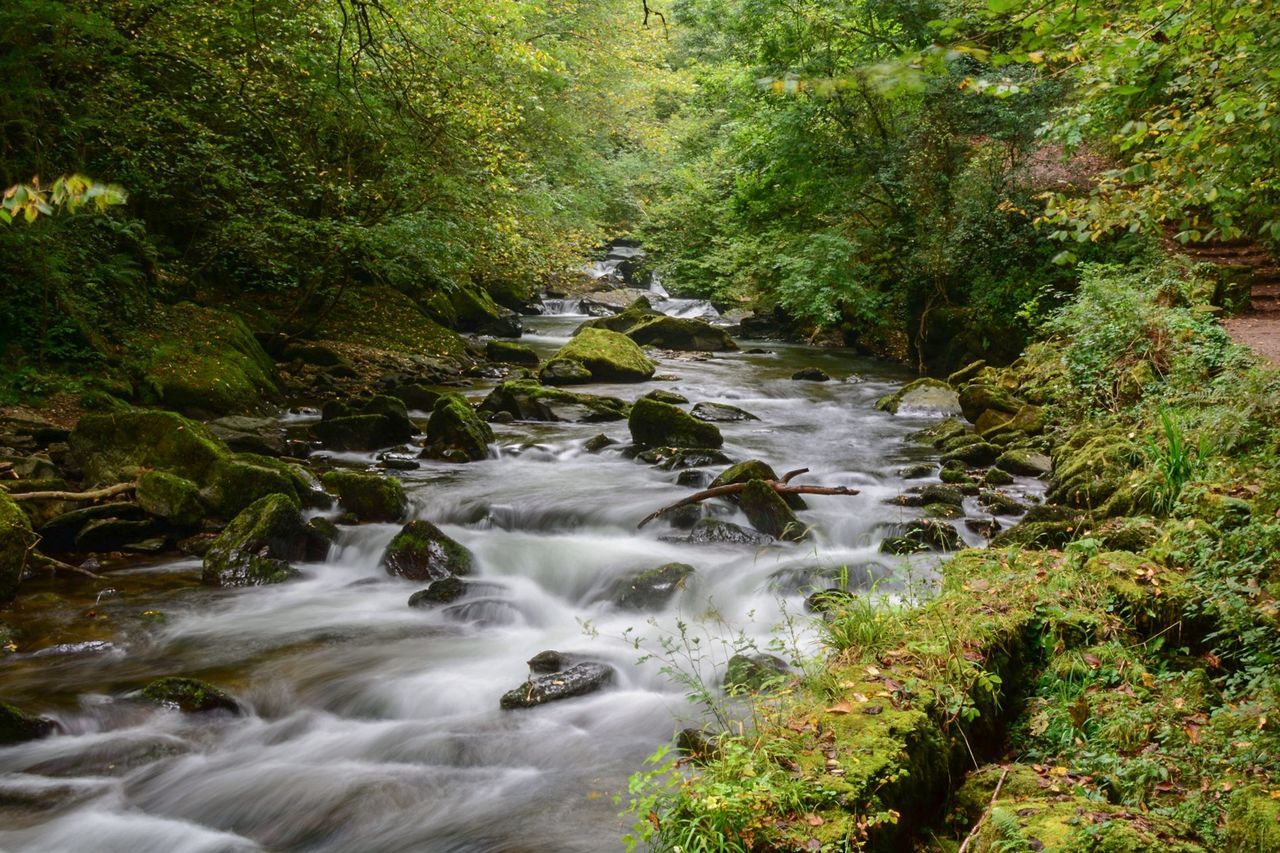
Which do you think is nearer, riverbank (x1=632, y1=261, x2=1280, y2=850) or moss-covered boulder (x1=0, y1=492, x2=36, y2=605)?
riverbank (x1=632, y1=261, x2=1280, y2=850)

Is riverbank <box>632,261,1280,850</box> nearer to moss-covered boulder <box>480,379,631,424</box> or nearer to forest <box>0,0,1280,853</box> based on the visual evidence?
forest <box>0,0,1280,853</box>

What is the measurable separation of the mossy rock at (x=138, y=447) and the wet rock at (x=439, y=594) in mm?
3005

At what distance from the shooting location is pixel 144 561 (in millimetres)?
7926

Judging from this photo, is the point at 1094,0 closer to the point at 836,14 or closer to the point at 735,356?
the point at 836,14

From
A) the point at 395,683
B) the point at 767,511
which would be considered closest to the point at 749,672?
the point at 395,683

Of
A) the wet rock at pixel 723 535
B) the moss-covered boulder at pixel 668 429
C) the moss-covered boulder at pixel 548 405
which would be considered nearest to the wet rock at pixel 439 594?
the wet rock at pixel 723 535

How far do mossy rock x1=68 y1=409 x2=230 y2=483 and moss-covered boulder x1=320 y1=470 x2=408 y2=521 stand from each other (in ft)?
4.36

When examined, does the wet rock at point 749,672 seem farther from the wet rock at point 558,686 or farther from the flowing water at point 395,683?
the wet rock at point 558,686

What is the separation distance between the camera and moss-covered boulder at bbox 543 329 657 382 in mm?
18422

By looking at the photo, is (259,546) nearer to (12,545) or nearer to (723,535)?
(12,545)

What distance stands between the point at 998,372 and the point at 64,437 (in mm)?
13344

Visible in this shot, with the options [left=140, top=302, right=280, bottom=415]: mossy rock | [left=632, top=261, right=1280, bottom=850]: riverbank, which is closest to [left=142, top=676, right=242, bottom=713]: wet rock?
[left=632, top=261, right=1280, bottom=850]: riverbank

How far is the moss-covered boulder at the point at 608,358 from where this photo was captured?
60.4ft

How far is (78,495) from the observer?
25.6 ft
